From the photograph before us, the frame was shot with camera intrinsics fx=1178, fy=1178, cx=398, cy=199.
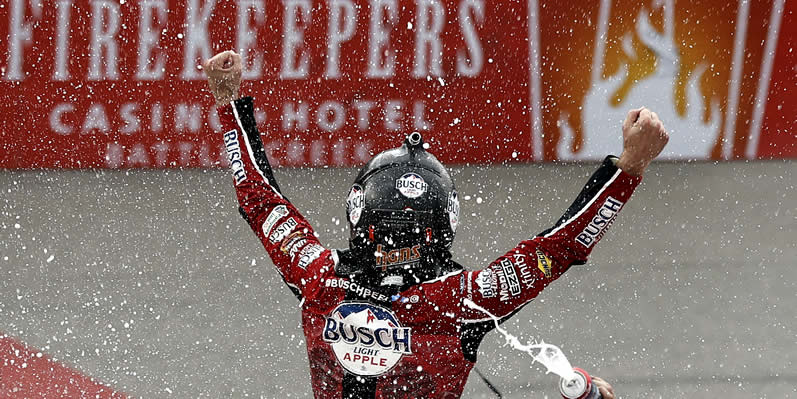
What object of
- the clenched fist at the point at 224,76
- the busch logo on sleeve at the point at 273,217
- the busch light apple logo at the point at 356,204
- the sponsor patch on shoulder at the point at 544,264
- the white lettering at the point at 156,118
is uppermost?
the clenched fist at the point at 224,76

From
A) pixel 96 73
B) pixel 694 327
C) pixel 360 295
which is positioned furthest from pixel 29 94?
pixel 360 295

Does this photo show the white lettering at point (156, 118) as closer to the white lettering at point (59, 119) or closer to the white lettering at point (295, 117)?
the white lettering at point (59, 119)

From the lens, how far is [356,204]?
9.71 feet

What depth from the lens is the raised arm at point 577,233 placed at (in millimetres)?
2660

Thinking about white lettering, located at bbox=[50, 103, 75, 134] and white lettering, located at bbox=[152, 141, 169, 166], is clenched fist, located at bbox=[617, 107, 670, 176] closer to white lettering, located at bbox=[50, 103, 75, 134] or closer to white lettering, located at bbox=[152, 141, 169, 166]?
white lettering, located at bbox=[152, 141, 169, 166]

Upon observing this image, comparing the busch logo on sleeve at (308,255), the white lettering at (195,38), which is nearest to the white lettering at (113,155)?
the white lettering at (195,38)

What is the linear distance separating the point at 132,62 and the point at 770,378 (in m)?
5.05

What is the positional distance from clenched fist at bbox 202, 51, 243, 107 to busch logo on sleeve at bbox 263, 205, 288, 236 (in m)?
0.34

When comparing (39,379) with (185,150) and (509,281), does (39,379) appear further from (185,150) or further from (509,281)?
(509,281)

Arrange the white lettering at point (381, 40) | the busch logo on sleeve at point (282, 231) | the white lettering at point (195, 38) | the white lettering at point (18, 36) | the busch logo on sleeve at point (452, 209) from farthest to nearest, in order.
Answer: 1. the white lettering at point (381, 40)
2. the white lettering at point (195, 38)
3. the white lettering at point (18, 36)
4. the busch logo on sleeve at point (282, 231)
5. the busch logo on sleeve at point (452, 209)

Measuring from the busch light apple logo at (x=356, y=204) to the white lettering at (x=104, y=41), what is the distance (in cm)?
601

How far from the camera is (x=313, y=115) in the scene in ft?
28.9

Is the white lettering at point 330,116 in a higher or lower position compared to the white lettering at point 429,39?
lower

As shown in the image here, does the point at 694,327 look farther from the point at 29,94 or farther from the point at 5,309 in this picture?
the point at 29,94
